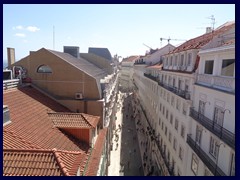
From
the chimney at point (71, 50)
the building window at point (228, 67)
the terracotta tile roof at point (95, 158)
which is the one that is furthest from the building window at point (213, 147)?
the chimney at point (71, 50)

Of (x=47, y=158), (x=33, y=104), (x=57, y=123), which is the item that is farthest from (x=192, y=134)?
(x=33, y=104)

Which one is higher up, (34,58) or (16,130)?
(34,58)

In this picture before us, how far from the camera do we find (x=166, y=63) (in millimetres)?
18938

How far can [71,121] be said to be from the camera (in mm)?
11680

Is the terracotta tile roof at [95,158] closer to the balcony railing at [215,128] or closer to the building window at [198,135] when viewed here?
the building window at [198,135]

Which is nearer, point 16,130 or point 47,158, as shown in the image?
point 47,158

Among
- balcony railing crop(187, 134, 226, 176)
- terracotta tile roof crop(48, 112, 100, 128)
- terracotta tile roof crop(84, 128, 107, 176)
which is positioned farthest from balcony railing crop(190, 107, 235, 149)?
terracotta tile roof crop(48, 112, 100, 128)

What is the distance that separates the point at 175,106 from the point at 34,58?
10.3 metres

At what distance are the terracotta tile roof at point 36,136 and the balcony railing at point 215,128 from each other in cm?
470

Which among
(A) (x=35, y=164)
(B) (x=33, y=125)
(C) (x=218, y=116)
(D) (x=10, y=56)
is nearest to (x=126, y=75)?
(D) (x=10, y=56)

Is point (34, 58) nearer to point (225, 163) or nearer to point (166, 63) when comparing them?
point (166, 63)

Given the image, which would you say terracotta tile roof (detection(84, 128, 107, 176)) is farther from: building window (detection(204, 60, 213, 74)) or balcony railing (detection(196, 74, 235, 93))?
building window (detection(204, 60, 213, 74))

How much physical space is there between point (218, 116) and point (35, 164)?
6474 mm
